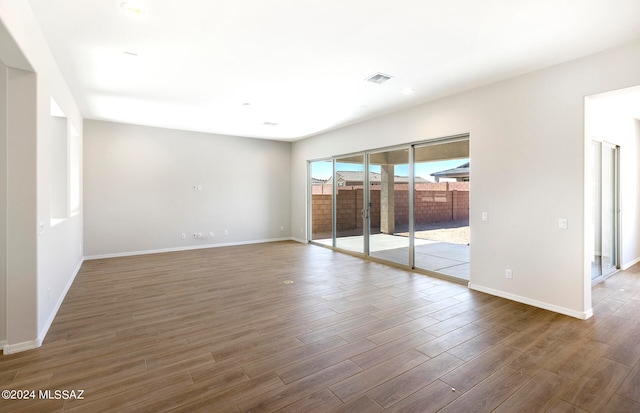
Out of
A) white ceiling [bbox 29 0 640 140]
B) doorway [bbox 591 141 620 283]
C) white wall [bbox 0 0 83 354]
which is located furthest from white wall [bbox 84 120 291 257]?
doorway [bbox 591 141 620 283]

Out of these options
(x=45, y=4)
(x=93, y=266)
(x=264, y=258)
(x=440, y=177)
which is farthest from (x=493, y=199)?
(x=93, y=266)

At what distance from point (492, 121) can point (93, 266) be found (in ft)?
23.0

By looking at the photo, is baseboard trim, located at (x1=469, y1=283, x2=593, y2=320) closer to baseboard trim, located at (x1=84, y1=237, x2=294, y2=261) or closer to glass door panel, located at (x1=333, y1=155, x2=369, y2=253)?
glass door panel, located at (x1=333, y1=155, x2=369, y2=253)

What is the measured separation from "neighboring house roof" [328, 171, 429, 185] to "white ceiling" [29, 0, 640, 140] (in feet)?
4.53

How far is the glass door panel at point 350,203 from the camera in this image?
22.0 ft

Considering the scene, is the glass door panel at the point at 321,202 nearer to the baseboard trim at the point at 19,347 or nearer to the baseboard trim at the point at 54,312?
the baseboard trim at the point at 54,312

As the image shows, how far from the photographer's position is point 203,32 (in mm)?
2900

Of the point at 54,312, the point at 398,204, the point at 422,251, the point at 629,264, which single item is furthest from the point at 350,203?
the point at 54,312

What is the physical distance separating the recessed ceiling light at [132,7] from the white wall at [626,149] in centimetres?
558

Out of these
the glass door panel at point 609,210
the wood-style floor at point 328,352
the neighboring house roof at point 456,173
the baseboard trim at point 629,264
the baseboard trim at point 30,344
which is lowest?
the wood-style floor at point 328,352

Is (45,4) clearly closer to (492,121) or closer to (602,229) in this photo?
(492,121)

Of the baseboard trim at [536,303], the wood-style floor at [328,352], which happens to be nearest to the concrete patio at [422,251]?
the baseboard trim at [536,303]

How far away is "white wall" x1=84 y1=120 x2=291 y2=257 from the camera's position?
6387 millimetres

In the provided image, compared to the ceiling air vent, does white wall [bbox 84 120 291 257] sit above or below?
below
